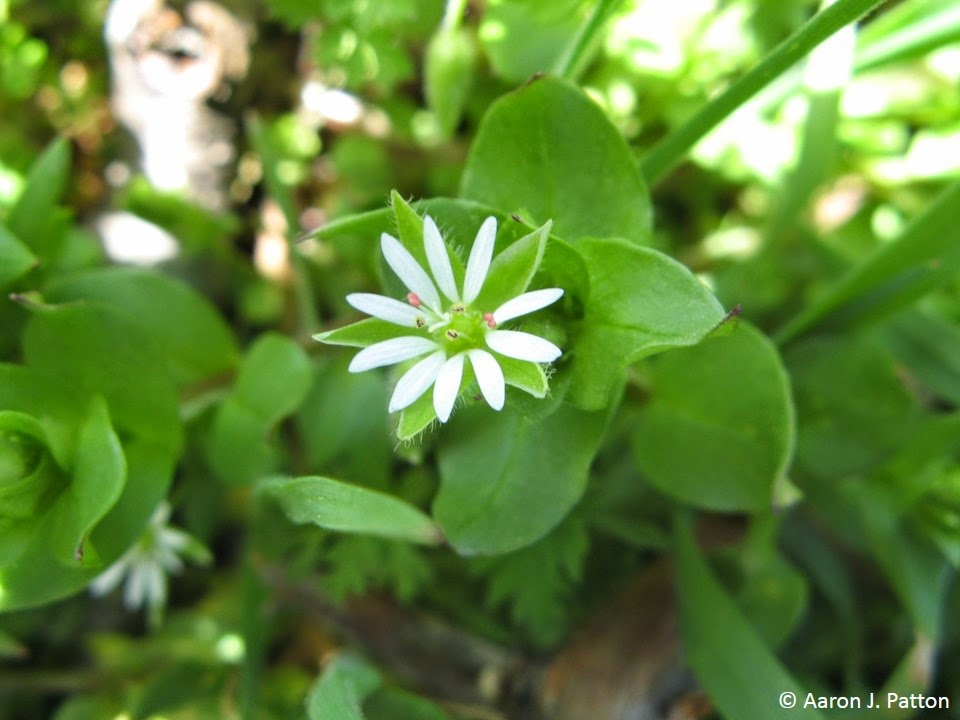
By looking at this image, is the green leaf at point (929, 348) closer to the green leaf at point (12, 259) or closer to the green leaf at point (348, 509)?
the green leaf at point (348, 509)

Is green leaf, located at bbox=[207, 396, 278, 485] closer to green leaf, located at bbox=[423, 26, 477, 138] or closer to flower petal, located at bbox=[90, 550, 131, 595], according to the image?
flower petal, located at bbox=[90, 550, 131, 595]

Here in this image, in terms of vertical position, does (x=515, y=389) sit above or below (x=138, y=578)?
above

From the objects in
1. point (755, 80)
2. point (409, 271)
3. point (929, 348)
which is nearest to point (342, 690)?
point (409, 271)

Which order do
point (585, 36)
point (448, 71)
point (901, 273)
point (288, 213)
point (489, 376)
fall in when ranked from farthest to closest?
point (288, 213) < point (448, 71) < point (901, 273) < point (585, 36) < point (489, 376)

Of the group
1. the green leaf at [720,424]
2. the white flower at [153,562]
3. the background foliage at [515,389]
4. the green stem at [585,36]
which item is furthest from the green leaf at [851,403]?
the white flower at [153,562]

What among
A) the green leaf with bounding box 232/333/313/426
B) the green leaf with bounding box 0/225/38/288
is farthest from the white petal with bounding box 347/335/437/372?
the green leaf with bounding box 0/225/38/288

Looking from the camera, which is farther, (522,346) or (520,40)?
(520,40)

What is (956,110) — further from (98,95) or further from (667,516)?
(98,95)

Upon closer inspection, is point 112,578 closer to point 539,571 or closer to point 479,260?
point 539,571
